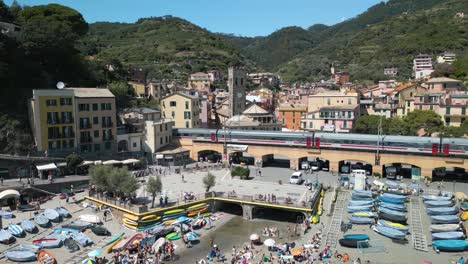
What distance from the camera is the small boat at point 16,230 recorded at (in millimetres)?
33219

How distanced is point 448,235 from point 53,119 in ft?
148

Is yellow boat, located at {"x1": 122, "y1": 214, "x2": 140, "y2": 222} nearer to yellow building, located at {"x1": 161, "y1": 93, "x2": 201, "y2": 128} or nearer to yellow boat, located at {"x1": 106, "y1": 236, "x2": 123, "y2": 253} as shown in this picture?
yellow boat, located at {"x1": 106, "y1": 236, "x2": 123, "y2": 253}

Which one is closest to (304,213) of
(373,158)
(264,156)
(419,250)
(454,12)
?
(419,250)

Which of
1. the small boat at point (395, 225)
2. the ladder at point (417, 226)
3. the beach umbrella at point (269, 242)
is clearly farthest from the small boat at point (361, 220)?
the beach umbrella at point (269, 242)

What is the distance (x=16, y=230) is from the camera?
33.4 m

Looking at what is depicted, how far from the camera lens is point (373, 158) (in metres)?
50.1

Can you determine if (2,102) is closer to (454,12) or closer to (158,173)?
(158,173)

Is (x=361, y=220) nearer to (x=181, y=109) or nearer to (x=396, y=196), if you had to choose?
(x=396, y=196)

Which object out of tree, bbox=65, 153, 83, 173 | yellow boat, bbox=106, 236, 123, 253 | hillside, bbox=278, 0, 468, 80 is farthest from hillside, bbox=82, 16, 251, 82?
yellow boat, bbox=106, 236, 123, 253

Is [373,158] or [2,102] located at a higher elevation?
[2,102]

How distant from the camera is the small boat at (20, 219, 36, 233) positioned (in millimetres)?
34412

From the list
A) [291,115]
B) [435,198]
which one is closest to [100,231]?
[435,198]

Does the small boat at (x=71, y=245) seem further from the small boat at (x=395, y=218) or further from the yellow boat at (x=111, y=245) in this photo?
the small boat at (x=395, y=218)

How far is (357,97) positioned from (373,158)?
28478 millimetres
